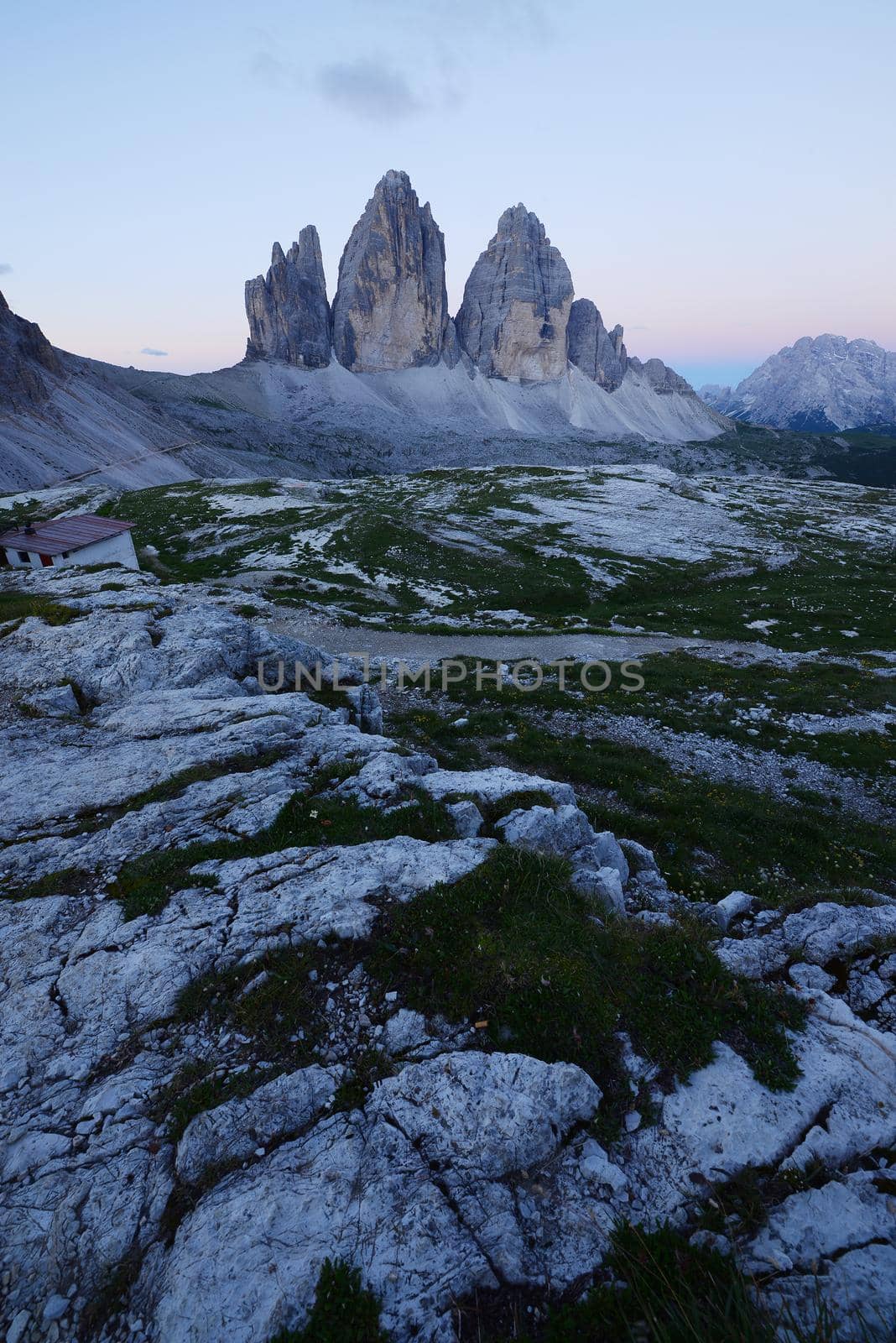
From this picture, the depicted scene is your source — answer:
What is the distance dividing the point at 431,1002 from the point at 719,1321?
13.7 feet

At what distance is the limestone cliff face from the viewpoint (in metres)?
113

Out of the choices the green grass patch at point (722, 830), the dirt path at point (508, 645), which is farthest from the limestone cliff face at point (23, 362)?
the green grass patch at point (722, 830)

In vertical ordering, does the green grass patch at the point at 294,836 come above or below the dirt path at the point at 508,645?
above

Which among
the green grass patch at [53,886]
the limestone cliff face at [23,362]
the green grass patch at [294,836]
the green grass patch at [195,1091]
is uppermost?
the limestone cliff face at [23,362]

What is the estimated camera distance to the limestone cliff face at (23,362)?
113 meters

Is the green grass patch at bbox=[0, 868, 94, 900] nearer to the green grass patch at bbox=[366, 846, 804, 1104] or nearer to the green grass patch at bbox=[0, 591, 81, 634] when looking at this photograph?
the green grass patch at bbox=[366, 846, 804, 1104]

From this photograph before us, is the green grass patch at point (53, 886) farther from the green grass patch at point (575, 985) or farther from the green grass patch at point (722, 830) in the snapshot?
the green grass patch at point (722, 830)

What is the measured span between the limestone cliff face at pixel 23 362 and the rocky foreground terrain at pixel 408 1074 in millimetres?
141827

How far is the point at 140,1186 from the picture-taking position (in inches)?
239

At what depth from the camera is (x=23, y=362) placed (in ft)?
391

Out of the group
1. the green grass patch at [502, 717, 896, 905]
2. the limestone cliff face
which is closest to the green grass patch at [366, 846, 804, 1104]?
the green grass patch at [502, 717, 896, 905]

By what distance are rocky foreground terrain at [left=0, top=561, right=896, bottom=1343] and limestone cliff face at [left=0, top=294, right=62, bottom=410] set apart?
14183 centimetres

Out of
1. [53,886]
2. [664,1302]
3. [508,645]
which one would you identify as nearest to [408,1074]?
[664,1302]

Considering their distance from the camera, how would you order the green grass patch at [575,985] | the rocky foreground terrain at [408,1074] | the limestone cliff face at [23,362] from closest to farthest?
the rocky foreground terrain at [408,1074], the green grass patch at [575,985], the limestone cliff face at [23,362]
